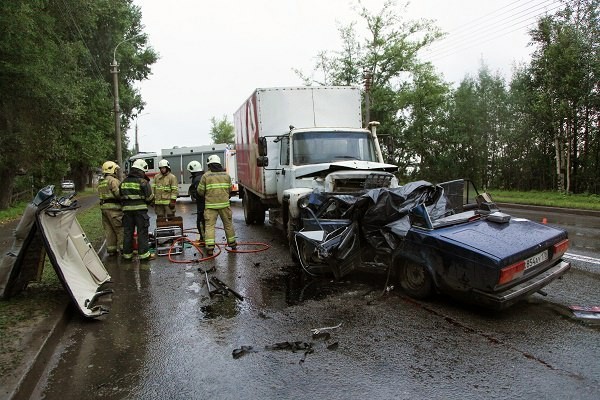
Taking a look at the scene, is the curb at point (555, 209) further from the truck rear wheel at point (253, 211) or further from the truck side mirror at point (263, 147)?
the truck side mirror at point (263, 147)

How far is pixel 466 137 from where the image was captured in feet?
79.5

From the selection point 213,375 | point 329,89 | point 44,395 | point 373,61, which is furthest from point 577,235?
point 373,61

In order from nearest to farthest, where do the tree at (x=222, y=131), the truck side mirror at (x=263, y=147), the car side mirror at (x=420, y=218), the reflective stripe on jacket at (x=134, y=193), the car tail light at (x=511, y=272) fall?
1. the car tail light at (x=511, y=272)
2. the car side mirror at (x=420, y=218)
3. the reflective stripe on jacket at (x=134, y=193)
4. the truck side mirror at (x=263, y=147)
5. the tree at (x=222, y=131)

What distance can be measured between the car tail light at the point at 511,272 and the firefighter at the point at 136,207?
6041 millimetres

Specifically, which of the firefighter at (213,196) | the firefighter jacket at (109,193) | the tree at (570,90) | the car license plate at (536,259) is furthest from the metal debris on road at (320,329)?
the tree at (570,90)

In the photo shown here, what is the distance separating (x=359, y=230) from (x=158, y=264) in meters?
3.90

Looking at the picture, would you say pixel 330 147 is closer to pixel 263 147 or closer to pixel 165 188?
pixel 263 147

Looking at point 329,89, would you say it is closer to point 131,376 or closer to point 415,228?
point 415,228

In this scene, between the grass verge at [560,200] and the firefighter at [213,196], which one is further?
the grass verge at [560,200]

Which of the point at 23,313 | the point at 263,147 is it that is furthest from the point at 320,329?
the point at 263,147

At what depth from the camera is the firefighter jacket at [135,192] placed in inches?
310

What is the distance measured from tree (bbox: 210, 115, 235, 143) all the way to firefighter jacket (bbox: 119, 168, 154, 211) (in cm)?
5958

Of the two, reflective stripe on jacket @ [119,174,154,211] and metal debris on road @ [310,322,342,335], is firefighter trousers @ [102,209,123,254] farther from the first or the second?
metal debris on road @ [310,322,342,335]

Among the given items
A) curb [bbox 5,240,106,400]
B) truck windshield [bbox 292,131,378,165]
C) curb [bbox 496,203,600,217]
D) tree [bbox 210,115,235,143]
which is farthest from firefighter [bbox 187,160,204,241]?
tree [bbox 210,115,235,143]
